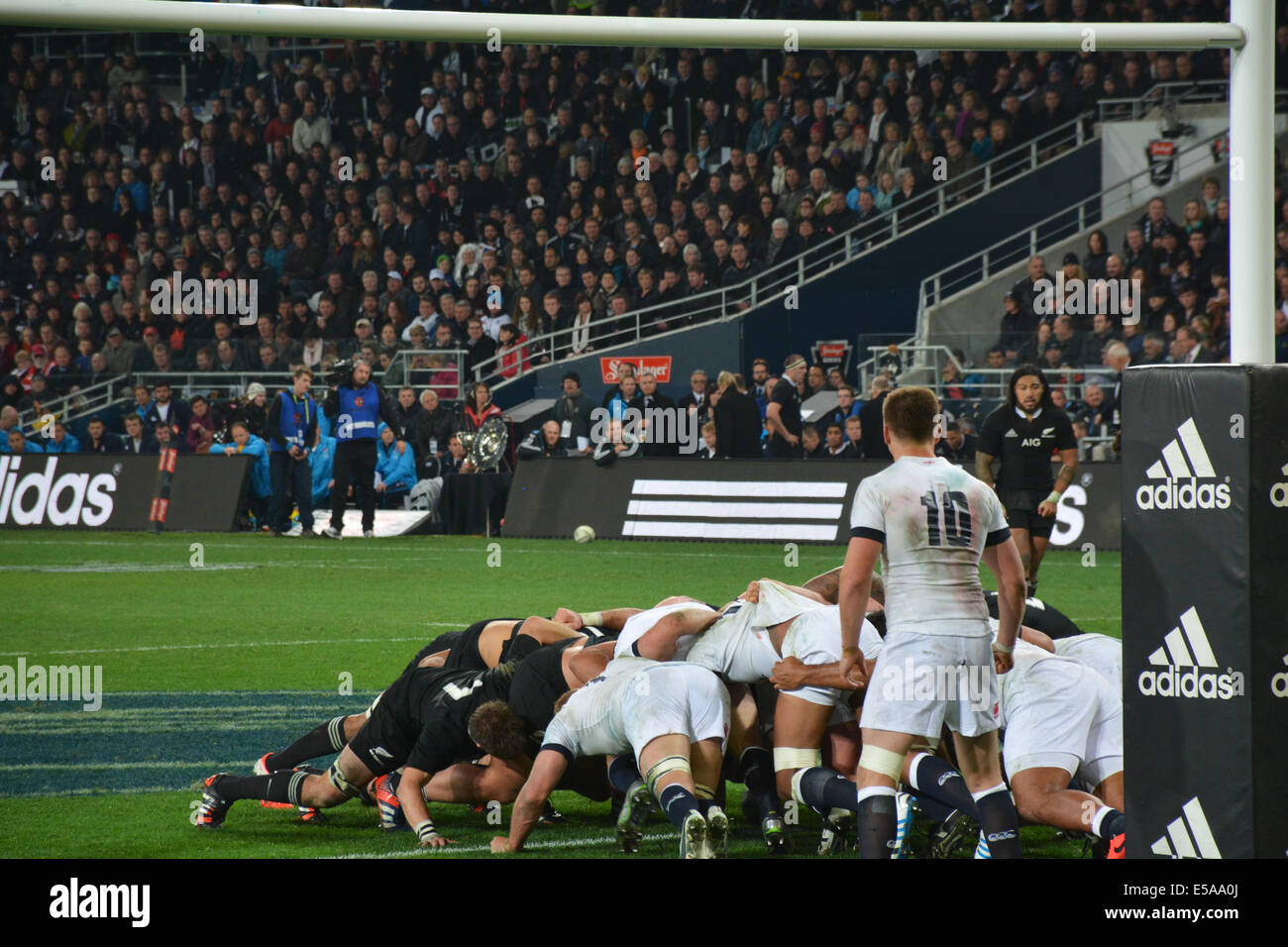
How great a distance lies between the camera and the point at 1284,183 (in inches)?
846

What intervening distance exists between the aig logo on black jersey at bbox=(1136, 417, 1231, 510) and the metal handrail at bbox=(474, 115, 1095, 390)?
1927 centimetres

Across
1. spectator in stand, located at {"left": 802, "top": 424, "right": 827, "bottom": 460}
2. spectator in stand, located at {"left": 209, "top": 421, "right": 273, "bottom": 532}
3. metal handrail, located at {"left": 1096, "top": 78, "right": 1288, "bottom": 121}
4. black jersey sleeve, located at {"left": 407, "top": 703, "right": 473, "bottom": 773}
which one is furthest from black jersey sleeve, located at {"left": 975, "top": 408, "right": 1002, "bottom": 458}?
metal handrail, located at {"left": 1096, "top": 78, "right": 1288, "bottom": 121}

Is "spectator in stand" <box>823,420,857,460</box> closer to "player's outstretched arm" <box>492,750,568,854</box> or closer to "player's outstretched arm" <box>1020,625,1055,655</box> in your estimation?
"player's outstretched arm" <box>1020,625,1055,655</box>

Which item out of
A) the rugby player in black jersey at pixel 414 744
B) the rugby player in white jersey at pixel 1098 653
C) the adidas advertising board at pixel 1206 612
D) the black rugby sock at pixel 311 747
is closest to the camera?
the adidas advertising board at pixel 1206 612

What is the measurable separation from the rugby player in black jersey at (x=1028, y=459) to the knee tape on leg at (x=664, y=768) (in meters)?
7.17

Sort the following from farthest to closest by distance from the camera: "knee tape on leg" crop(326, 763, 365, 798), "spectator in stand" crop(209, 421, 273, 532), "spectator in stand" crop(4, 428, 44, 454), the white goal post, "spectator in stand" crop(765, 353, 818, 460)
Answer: "spectator in stand" crop(4, 428, 44, 454) < "spectator in stand" crop(209, 421, 273, 532) < "spectator in stand" crop(765, 353, 818, 460) < "knee tape on leg" crop(326, 763, 365, 798) < the white goal post

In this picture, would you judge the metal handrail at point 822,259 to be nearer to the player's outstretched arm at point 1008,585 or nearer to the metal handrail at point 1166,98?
the metal handrail at point 1166,98

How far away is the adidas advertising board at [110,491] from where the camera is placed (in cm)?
2083

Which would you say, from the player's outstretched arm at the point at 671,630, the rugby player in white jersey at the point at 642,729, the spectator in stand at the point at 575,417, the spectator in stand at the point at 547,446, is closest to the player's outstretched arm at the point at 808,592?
the player's outstretched arm at the point at 671,630

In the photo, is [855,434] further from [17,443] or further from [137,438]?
[17,443]

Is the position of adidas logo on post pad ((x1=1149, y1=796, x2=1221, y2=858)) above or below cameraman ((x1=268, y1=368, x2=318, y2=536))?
below

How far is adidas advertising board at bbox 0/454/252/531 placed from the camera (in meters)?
20.8
